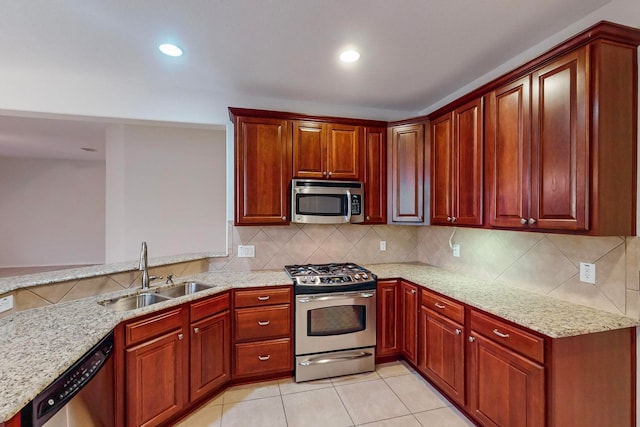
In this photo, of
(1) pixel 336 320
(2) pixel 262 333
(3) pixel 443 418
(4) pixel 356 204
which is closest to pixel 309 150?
(4) pixel 356 204

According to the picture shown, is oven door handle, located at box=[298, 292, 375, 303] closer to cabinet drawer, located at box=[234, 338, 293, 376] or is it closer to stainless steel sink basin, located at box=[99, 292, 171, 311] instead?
cabinet drawer, located at box=[234, 338, 293, 376]

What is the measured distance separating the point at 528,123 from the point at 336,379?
8.09 feet

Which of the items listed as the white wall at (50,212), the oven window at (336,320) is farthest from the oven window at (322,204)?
the white wall at (50,212)

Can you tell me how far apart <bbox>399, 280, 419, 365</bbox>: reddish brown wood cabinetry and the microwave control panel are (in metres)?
0.80

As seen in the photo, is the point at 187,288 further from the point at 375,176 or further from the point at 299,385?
the point at 375,176

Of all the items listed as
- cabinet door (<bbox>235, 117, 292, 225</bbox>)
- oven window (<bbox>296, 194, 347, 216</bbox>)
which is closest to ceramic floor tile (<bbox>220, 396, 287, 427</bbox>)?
cabinet door (<bbox>235, 117, 292, 225</bbox>)

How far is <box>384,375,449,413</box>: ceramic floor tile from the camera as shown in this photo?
2.25 metres

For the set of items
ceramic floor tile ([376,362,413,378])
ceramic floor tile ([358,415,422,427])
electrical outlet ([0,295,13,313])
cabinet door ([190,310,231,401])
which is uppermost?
electrical outlet ([0,295,13,313])

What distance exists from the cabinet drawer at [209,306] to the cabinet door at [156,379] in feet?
0.50

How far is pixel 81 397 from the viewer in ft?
4.71

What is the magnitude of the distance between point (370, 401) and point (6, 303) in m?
2.50

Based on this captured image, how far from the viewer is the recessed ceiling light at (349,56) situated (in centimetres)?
214

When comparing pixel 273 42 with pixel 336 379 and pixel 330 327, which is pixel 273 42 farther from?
pixel 336 379

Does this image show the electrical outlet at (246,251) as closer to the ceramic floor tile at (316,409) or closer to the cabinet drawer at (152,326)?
the cabinet drawer at (152,326)
